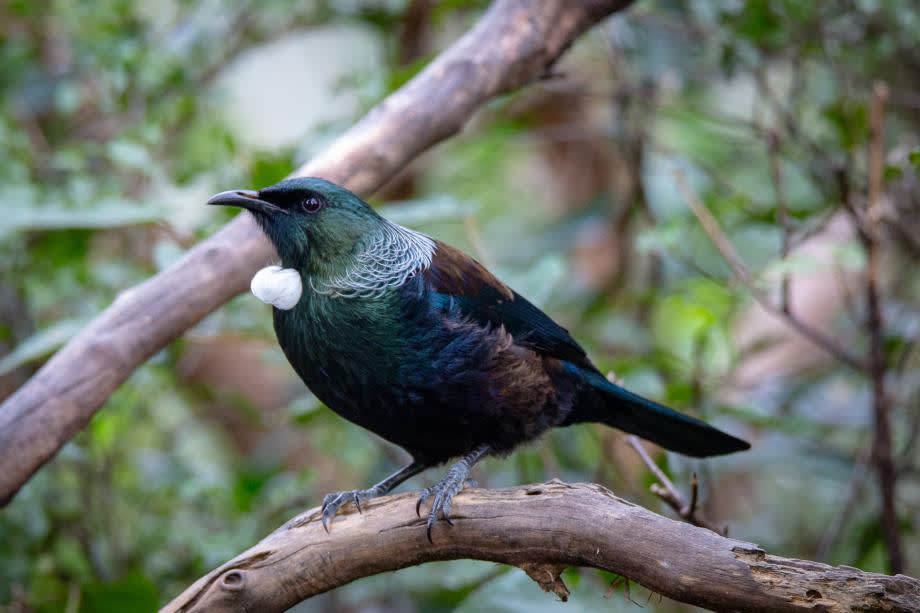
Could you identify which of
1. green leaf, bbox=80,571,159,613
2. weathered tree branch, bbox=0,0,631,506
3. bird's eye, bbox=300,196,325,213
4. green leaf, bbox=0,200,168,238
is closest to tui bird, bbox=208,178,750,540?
bird's eye, bbox=300,196,325,213

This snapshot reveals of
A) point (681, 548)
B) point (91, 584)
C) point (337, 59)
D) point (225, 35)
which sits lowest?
point (91, 584)

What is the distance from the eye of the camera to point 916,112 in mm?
4438

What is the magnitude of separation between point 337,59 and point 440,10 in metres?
2.64

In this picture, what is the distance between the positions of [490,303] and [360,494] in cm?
60

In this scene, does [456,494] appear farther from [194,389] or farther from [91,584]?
[194,389]

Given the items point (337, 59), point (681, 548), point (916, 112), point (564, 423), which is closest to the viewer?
point (681, 548)

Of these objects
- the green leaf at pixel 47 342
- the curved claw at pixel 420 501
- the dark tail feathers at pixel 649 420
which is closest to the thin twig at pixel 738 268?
the dark tail feathers at pixel 649 420

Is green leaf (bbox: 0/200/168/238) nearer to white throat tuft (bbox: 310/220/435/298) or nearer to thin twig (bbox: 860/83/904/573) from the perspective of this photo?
white throat tuft (bbox: 310/220/435/298)

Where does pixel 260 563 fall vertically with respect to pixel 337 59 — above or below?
below

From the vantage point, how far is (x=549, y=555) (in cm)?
203

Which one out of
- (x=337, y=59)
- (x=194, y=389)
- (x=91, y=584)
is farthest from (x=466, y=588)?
(x=337, y=59)

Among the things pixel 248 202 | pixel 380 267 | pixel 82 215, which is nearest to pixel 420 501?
pixel 380 267

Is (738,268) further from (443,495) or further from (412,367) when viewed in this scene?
(443,495)

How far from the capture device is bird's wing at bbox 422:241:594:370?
8.19ft
